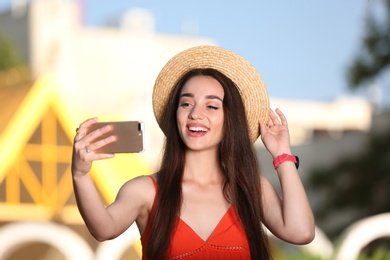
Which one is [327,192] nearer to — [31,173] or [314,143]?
[314,143]

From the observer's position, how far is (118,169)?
1580cm

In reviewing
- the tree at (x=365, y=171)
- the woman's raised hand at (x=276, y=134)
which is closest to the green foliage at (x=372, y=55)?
the tree at (x=365, y=171)

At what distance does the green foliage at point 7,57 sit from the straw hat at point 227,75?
43130 millimetres

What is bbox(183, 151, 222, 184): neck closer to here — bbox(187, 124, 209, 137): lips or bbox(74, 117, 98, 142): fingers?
bbox(187, 124, 209, 137): lips

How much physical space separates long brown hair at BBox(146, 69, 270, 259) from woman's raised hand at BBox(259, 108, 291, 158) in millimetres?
77

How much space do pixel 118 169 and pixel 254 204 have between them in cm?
1192

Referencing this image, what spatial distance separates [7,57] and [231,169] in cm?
4467

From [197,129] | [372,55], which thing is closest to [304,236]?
[197,129]

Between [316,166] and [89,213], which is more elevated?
[316,166]

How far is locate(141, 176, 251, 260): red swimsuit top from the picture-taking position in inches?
151

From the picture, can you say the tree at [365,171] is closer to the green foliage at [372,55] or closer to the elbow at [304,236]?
the green foliage at [372,55]

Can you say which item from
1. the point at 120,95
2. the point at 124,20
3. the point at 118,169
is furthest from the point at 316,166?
the point at 124,20

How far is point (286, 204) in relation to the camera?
3.94 meters

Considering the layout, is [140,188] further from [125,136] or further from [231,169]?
[231,169]
